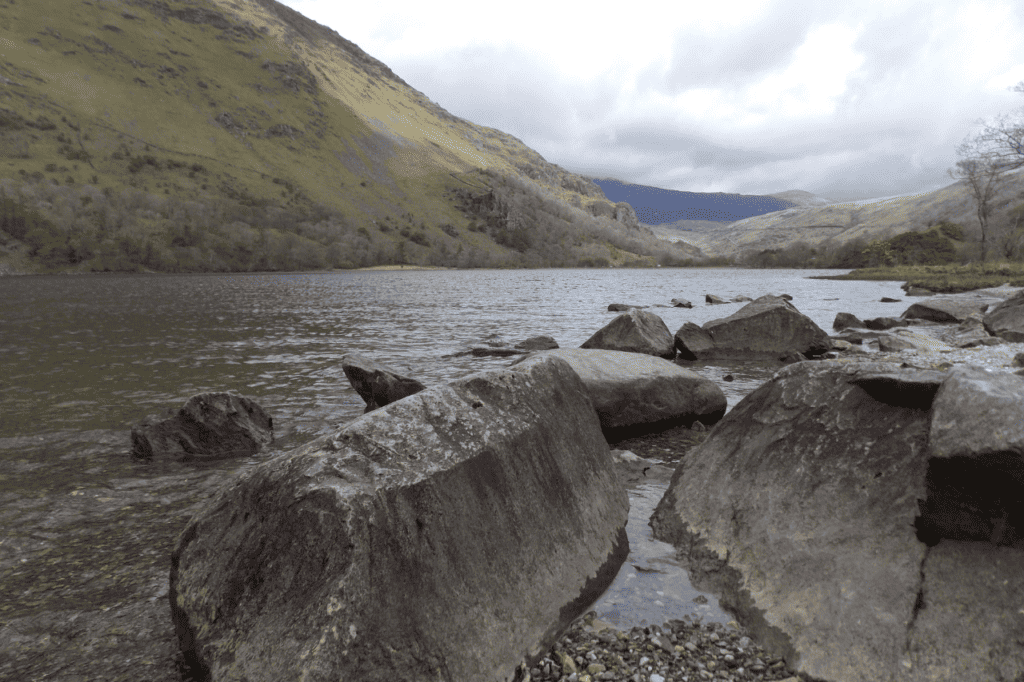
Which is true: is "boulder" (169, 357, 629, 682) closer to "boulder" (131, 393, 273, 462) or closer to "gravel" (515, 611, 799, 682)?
"gravel" (515, 611, 799, 682)

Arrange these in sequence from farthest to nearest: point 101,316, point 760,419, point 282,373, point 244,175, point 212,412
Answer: point 244,175, point 101,316, point 282,373, point 212,412, point 760,419

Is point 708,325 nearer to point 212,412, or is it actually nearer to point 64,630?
point 212,412

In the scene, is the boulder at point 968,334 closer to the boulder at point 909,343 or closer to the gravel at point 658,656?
the boulder at point 909,343

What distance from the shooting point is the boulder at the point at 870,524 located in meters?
3.70

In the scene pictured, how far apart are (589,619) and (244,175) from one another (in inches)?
8708

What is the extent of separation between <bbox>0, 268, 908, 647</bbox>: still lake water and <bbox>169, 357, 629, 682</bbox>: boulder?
108 cm

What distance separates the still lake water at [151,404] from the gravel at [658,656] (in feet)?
0.93

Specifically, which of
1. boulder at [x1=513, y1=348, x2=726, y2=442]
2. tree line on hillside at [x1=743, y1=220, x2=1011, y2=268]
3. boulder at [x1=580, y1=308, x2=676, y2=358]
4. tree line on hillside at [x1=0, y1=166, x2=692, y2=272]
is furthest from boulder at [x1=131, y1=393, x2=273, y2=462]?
tree line on hillside at [x1=0, y1=166, x2=692, y2=272]

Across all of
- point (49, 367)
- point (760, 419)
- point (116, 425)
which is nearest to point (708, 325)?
point (760, 419)

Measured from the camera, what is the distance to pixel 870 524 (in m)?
4.60

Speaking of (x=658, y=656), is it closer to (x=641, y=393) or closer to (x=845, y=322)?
(x=641, y=393)

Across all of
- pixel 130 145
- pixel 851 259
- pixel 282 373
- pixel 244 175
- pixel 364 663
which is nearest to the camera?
pixel 364 663

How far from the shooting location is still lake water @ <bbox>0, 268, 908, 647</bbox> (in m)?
5.61

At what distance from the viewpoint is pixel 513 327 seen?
30.1 m
